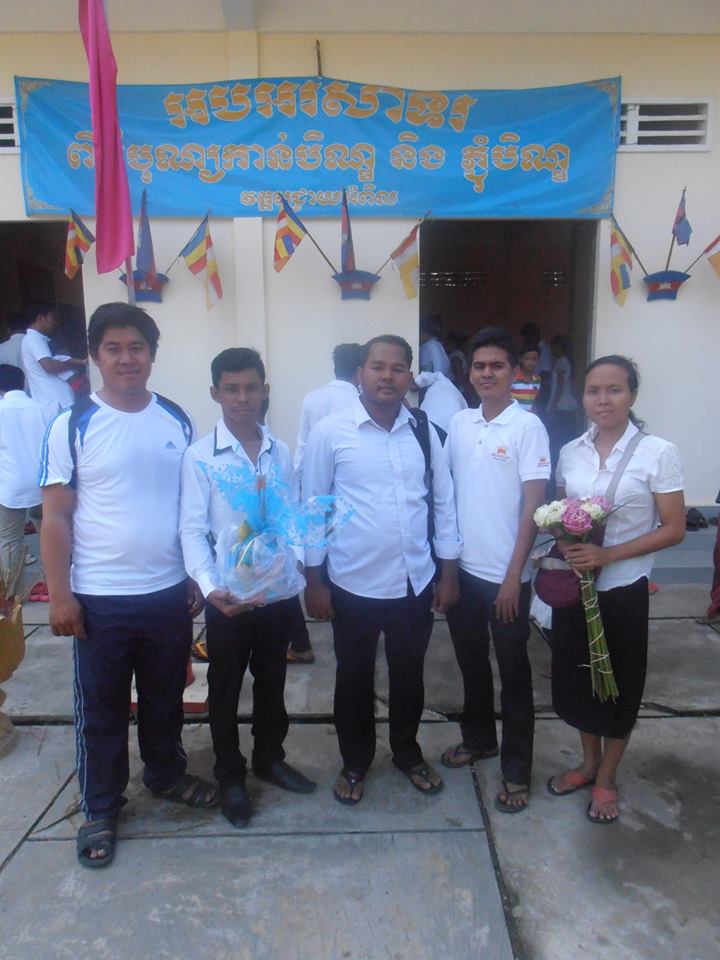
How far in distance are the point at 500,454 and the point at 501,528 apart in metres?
0.27

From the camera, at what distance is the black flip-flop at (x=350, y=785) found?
8.99 ft

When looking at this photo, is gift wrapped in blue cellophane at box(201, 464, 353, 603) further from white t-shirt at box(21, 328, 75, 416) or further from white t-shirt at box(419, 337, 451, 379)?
white t-shirt at box(419, 337, 451, 379)

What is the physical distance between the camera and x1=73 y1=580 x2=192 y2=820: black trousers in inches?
95.0

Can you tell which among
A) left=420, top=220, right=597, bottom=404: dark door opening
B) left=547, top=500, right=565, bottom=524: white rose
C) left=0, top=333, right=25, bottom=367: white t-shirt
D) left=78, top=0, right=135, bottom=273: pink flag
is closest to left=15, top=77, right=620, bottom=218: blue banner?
left=0, top=333, right=25, bottom=367: white t-shirt

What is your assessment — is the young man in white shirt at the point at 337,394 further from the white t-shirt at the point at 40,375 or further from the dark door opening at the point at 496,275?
the dark door opening at the point at 496,275

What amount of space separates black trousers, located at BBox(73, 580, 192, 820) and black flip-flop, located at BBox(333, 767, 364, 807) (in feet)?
2.31

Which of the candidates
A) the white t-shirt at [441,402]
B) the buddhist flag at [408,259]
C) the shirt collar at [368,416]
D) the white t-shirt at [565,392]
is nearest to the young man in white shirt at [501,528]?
the shirt collar at [368,416]

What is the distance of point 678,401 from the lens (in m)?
6.45

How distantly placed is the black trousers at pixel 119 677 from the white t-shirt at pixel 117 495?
0.08m

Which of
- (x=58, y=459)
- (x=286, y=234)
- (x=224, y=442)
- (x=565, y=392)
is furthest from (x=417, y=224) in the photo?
(x=58, y=459)

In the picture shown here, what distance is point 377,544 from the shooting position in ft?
8.41

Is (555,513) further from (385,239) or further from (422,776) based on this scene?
(385,239)

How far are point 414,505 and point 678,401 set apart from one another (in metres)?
4.77

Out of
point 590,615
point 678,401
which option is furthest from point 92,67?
point 678,401
